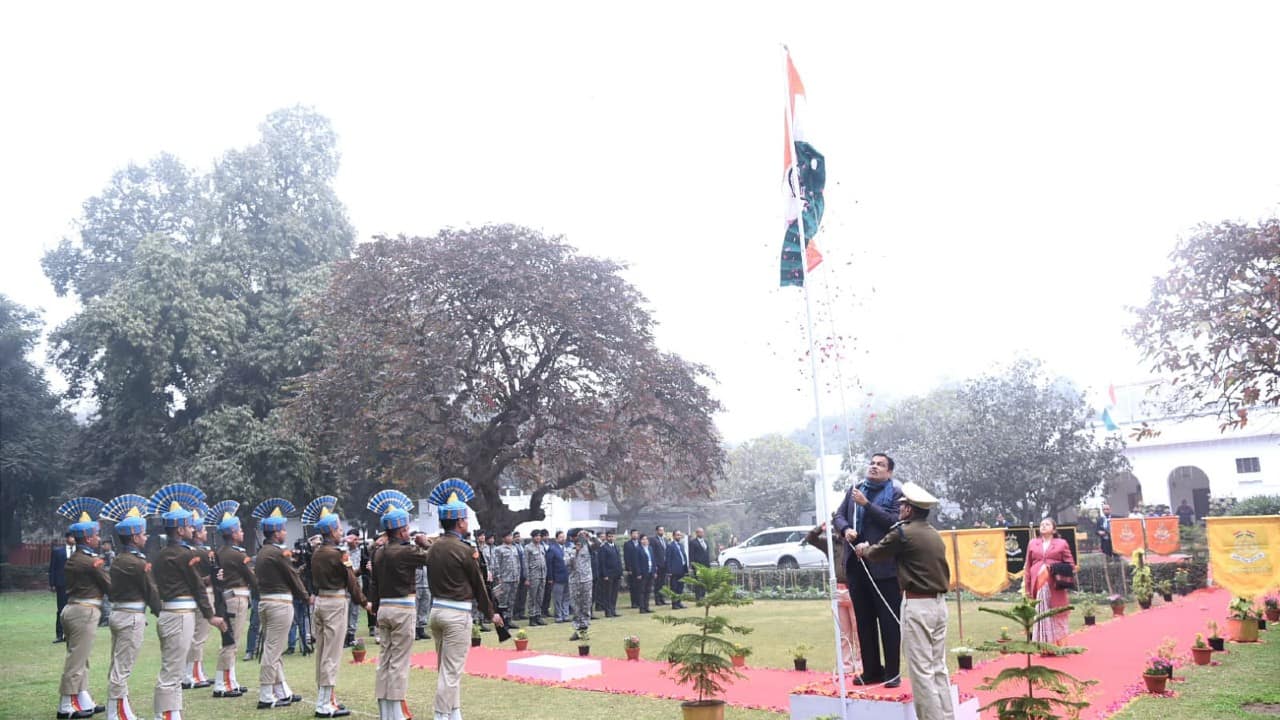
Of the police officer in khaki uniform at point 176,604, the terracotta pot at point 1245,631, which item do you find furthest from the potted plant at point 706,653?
the terracotta pot at point 1245,631

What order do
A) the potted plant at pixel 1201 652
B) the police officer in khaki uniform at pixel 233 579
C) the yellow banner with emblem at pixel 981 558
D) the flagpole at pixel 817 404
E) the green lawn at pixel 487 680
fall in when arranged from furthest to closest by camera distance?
the yellow banner with emblem at pixel 981 558, the police officer in khaki uniform at pixel 233 579, the potted plant at pixel 1201 652, the green lawn at pixel 487 680, the flagpole at pixel 817 404

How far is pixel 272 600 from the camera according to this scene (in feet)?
30.8

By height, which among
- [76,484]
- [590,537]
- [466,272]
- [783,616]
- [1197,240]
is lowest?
[783,616]

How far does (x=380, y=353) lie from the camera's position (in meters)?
19.2

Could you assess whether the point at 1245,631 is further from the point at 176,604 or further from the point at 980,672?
the point at 176,604

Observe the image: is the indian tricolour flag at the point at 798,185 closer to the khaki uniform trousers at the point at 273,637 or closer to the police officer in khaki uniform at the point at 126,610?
the khaki uniform trousers at the point at 273,637

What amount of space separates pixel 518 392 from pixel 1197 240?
44.0 feet

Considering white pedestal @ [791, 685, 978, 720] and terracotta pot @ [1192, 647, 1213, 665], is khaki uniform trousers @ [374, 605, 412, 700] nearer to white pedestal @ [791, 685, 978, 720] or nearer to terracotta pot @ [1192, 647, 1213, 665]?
white pedestal @ [791, 685, 978, 720]

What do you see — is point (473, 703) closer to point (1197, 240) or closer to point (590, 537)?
point (590, 537)

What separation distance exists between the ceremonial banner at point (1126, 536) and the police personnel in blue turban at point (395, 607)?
52.6 ft

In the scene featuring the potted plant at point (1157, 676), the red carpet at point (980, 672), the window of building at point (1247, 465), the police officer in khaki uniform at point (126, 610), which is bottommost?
the red carpet at point (980, 672)

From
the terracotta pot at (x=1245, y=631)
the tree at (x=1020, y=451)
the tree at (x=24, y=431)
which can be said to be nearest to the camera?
the terracotta pot at (x=1245, y=631)

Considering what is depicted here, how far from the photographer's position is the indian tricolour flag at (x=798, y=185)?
7.30 metres

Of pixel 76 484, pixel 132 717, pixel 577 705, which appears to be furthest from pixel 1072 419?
pixel 76 484
